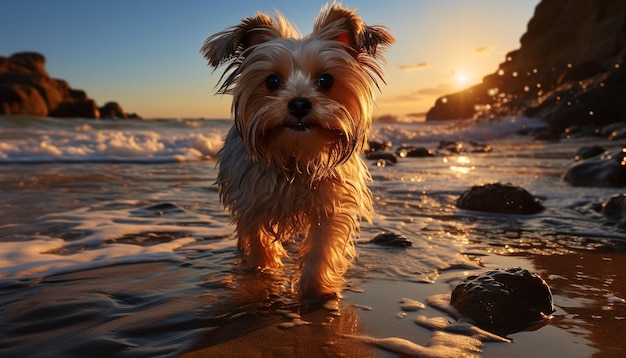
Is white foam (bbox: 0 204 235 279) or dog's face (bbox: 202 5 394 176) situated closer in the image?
dog's face (bbox: 202 5 394 176)

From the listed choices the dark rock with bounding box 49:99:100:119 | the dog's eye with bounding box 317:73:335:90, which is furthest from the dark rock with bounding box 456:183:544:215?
the dark rock with bounding box 49:99:100:119

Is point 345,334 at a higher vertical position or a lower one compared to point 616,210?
lower

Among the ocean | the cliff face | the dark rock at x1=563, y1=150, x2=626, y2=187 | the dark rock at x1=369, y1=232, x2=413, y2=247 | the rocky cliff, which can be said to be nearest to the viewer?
the ocean

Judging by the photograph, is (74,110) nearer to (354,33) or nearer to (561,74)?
(561,74)

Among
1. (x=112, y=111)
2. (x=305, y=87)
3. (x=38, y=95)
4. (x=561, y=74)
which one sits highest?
(x=561, y=74)

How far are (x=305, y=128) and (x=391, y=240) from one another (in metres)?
1.94

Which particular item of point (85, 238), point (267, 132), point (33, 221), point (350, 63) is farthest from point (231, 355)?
point (33, 221)

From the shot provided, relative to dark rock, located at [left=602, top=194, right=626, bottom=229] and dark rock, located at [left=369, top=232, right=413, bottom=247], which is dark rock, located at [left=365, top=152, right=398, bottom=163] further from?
dark rock, located at [left=369, top=232, right=413, bottom=247]

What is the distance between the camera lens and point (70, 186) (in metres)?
8.73

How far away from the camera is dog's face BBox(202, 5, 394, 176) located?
345cm

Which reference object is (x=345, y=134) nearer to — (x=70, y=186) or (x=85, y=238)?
(x=85, y=238)

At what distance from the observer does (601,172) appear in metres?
8.31

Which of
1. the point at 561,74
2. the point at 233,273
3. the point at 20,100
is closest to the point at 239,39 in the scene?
the point at 233,273

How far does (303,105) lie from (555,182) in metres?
6.77
